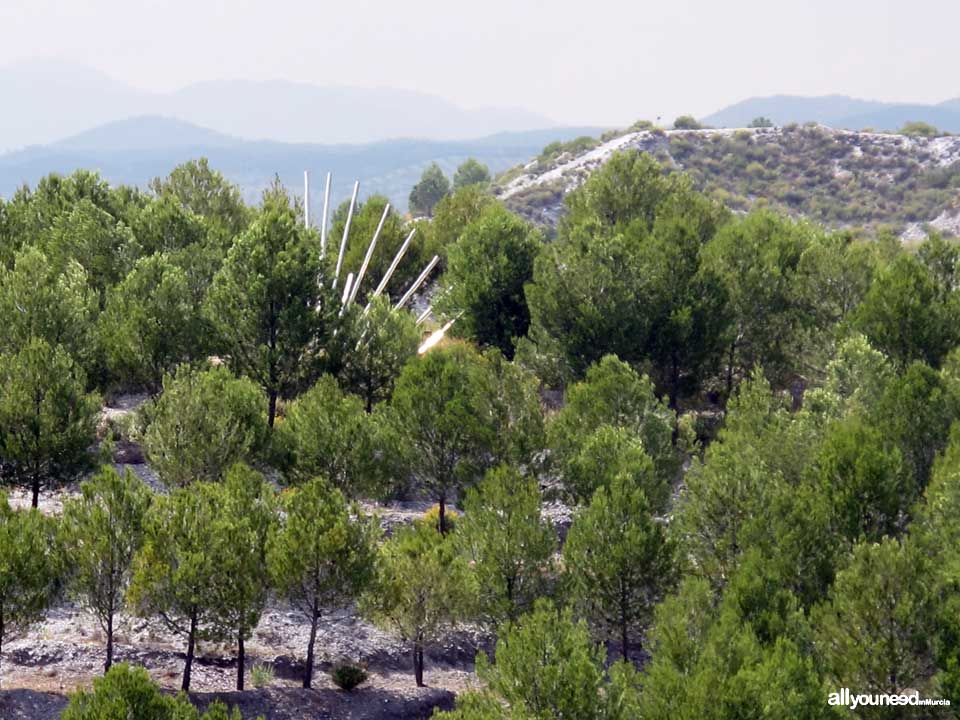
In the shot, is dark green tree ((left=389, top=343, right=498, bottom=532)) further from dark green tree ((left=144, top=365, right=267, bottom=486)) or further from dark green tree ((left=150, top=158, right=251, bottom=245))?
dark green tree ((left=150, top=158, right=251, bottom=245))

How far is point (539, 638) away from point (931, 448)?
2419 cm

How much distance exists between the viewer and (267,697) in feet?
125

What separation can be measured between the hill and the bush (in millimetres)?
123630

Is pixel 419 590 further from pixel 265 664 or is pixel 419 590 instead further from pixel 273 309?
pixel 273 309

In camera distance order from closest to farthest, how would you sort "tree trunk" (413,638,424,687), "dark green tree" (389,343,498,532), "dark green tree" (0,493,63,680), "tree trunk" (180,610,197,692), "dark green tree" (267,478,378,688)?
"dark green tree" (0,493,63,680) → "tree trunk" (180,610,197,692) → "dark green tree" (267,478,378,688) → "tree trunk" (413,638,424,687) → "dark green tree" (389,343,498,532)

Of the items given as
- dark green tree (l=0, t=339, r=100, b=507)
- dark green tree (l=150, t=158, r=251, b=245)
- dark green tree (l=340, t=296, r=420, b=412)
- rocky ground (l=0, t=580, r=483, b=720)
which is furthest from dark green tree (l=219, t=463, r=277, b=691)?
dark green tree (l=150, t=158, r=251, b=245)

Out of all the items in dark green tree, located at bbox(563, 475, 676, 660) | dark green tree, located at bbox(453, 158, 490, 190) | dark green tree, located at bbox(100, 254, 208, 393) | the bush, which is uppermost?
dark green tree, located at bbox(453, 158, 490, 190)

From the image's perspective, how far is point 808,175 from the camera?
607 feet

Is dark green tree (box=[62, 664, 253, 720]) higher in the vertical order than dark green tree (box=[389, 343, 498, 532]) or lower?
lower

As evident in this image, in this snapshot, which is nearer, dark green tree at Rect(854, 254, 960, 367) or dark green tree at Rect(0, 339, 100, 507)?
dark green tree at Rect(0, 339, 100, 507)

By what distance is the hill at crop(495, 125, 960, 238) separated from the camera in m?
167

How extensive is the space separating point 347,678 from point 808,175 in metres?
162

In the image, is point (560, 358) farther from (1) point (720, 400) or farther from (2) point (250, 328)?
(2) point (250, 328)

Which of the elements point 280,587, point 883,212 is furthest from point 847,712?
point 883,212
